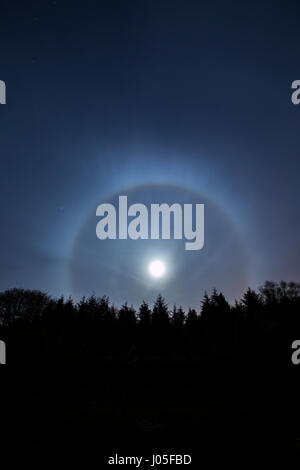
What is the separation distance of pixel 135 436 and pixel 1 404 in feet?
30.7

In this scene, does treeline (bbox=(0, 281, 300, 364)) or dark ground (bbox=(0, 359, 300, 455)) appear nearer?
dark ground (bbox=(0, 359, 300, 455))

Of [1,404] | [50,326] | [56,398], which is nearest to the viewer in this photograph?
[1,404]

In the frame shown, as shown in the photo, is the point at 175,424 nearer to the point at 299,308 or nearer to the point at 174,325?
the point at 299,308

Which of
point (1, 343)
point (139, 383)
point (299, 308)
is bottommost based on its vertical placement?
point (139, 383)

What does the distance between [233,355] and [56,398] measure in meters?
14.2

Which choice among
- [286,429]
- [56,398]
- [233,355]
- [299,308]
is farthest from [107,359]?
[299,308]

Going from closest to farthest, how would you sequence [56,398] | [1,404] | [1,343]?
[1,404], [56,398], [1,343]

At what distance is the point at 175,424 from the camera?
7.87m

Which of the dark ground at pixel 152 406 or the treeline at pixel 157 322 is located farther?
the treeline at pixel 157 322

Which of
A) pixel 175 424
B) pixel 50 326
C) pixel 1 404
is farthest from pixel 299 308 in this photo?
pixel 50 326

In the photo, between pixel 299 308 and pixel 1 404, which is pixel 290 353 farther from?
pixel 1 404

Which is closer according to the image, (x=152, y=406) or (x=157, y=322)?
(x=152, y=406)
